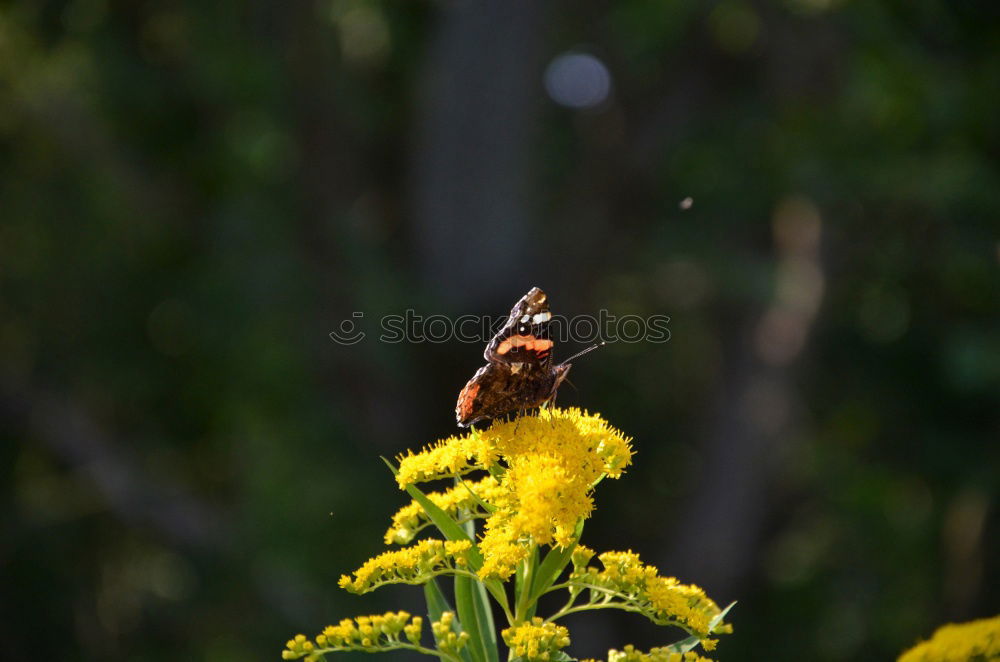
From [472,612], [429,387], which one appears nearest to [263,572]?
[429,387]

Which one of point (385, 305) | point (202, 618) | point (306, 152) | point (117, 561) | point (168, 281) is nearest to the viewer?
point (385, 305)

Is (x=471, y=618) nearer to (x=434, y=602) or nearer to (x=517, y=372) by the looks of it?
(x=434, y=602)

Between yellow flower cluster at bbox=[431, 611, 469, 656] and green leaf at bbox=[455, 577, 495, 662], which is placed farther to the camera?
green leaf at bbox=[455, 577, 495, 662]

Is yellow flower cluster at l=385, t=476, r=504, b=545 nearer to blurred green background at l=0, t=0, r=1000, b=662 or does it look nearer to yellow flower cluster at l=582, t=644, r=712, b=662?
yellow flower cluster at l=582, t=644, r=712, b=662

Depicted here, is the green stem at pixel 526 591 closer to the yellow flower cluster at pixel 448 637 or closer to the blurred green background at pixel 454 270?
the yellow flower cluster at pixel 448 637

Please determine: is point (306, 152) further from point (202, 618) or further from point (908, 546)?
point (908, 546)

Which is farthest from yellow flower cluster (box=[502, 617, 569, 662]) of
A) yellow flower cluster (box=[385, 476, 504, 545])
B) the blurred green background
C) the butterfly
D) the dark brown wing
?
the blurred green background

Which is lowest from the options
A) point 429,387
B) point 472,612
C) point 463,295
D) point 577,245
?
point 472,612

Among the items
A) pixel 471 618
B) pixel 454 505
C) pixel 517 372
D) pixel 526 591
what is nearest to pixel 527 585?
pixel 526 591
